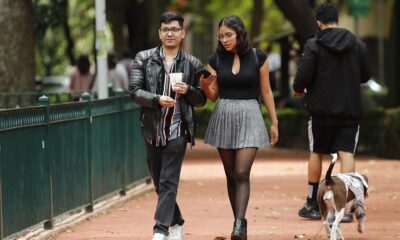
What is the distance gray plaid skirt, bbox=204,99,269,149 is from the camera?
1028 cm

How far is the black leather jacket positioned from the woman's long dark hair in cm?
39

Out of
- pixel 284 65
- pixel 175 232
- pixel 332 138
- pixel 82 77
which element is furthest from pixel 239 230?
pixel 284 65

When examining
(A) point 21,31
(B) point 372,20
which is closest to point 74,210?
(A) point 21,31

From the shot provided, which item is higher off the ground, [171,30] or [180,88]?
[171,30]

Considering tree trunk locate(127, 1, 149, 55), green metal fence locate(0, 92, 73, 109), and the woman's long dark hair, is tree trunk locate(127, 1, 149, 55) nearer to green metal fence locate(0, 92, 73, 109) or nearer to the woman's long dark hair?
green metal fence locate(0, 92, 73, 109)

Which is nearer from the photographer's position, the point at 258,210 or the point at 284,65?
the point at 258,210

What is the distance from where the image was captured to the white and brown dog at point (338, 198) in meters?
10.2

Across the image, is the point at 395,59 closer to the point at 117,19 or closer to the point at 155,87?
the point at 117,19

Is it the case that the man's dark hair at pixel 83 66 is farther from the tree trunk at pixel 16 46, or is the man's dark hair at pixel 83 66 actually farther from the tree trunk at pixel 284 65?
the tree trunk at pixel 284 65

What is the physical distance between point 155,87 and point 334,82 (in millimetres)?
2182

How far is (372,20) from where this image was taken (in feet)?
188

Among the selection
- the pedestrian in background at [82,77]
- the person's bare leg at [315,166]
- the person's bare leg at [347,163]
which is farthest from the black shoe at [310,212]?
the pedestrian in background at [82,77]

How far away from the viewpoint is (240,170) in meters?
10.3

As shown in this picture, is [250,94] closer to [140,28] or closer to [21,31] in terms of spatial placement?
[21,31]
